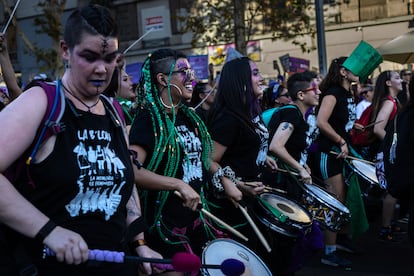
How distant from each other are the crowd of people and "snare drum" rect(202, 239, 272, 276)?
11 centimetres

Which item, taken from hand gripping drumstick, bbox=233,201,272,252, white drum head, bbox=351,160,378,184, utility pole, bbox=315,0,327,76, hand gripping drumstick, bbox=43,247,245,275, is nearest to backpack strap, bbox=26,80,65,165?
hand gripping drumstick, bbox=43,247,245,275

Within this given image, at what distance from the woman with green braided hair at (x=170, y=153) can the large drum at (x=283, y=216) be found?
623 millimetres

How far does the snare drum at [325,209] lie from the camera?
4.77 metres

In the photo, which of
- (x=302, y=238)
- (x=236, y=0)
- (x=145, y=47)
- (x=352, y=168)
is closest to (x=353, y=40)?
(x=236, y=0)

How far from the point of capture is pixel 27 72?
30.5 metres

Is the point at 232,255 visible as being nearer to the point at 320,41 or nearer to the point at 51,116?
the point at 51,116

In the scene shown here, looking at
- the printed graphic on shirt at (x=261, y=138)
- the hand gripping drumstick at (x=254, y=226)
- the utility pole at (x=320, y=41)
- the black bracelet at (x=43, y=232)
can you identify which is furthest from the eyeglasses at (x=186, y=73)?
the utility pole at (x=320, y=41)

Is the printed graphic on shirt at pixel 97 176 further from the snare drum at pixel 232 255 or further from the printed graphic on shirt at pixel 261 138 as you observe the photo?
the printed graphic on shirt at pixel 261 138

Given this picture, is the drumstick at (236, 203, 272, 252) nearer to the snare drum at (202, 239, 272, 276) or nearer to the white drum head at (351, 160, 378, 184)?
the snare drum at (202, 239, 272, 276)

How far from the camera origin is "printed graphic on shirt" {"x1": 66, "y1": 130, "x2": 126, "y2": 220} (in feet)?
7.11

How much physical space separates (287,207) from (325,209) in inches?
21.6

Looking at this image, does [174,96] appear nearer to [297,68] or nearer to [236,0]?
[297,68]

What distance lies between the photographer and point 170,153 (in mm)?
3393

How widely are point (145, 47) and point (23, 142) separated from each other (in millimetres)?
26089
